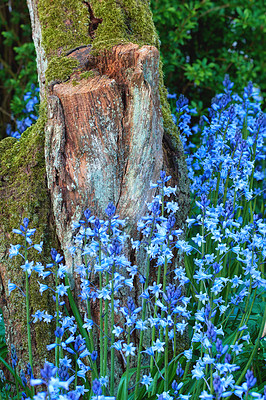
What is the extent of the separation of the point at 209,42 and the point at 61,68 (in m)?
4.79

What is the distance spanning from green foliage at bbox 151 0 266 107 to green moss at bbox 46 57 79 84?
3219 millimetres

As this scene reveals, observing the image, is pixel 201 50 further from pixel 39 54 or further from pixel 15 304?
pixel 15 304

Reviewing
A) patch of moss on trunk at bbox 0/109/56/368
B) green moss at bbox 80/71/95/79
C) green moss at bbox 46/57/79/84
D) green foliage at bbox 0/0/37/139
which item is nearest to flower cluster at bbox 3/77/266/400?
patch of moss on trunk at bbox 0/109/56/368

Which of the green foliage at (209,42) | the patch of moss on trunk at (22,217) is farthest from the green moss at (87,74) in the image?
the green foliage at (209,42)

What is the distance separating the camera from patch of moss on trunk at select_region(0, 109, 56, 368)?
2.97 metres

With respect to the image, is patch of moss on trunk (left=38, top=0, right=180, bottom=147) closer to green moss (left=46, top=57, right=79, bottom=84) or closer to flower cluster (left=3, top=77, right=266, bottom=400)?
green moss (left=46, top=57, right=79, bottom=84)

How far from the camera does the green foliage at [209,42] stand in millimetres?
6223

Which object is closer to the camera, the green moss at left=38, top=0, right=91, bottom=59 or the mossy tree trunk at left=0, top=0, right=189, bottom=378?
the mossy tree trunk at left=0, top=0, right=189, bottom=378

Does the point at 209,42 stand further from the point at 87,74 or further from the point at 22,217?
the point at 22,217

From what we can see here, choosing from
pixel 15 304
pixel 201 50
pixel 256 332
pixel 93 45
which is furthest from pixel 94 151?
pixel 201 50

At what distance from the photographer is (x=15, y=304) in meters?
2.98

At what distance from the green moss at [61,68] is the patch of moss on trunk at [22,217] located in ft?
1.19

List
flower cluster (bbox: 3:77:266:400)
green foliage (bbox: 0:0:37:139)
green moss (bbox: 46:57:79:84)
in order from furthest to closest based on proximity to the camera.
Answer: green foliage (bbox: 0:0:37:139), green moss (bbox: 46:57:79:84), flower cluster (bbox: 3:77:266:400)

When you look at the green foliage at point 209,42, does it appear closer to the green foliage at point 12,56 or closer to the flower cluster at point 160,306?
the green foliage at point 12,56
